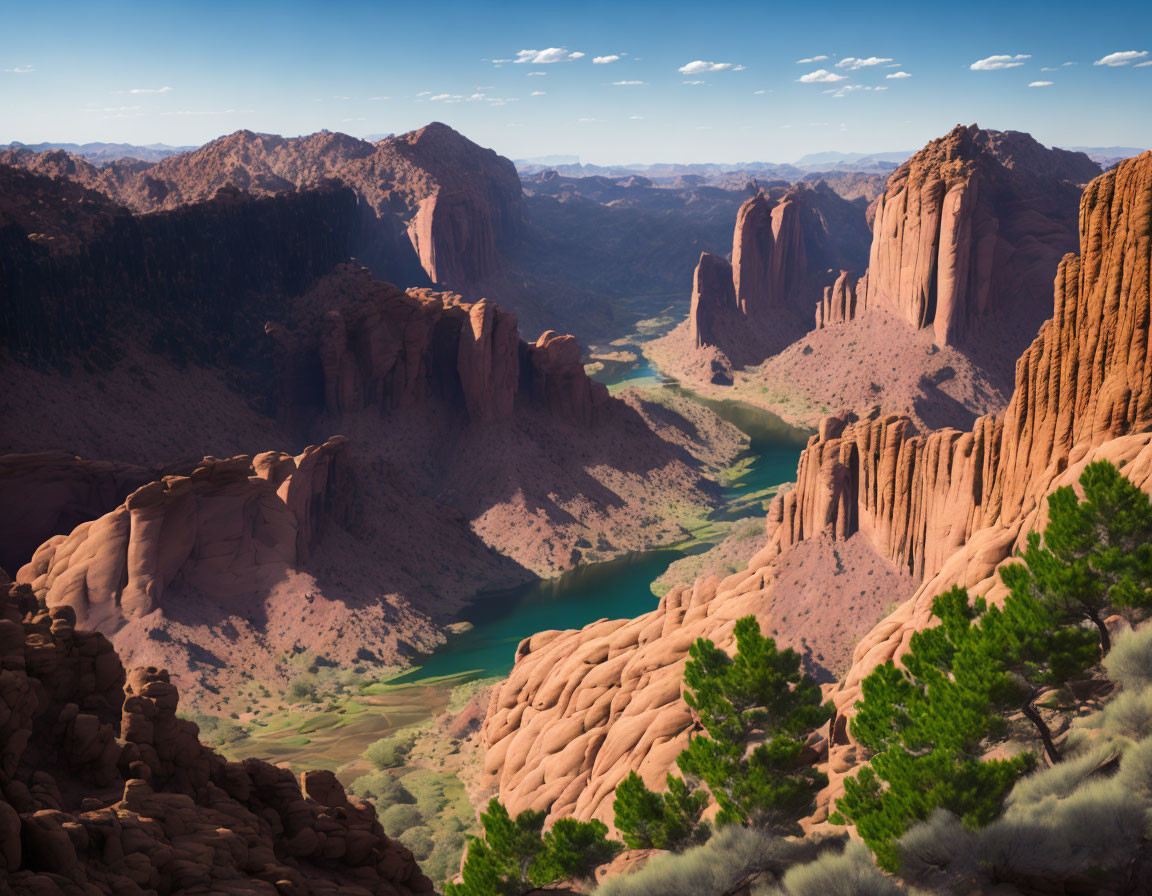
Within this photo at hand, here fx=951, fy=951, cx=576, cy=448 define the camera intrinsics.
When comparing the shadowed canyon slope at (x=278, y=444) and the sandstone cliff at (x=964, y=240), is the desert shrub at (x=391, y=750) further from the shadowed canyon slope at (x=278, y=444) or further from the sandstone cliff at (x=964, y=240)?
the sandstone cliff at (x=964, y=240)

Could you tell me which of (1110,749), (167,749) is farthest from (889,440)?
(167,749)

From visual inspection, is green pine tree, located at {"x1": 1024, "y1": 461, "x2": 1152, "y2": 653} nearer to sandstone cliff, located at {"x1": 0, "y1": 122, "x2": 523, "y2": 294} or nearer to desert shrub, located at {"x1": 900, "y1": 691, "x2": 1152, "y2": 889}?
desert shrub, located at {"x1": 900, "y1": 691, "x2": 1152, "y2": 889}

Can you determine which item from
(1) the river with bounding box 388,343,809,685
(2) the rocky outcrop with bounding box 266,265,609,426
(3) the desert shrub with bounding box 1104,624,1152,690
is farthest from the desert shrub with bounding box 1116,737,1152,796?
(2) the rocky outcrop with bounding box 266,265,609,426

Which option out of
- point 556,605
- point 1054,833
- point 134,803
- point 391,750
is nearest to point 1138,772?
point 1054,833

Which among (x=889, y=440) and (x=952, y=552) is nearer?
(x=952, y=552)

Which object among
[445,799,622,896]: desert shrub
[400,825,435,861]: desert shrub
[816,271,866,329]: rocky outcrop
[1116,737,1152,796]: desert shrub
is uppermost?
[816,271,866,329]: rocky outcrop

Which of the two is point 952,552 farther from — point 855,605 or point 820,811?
point 820,811
